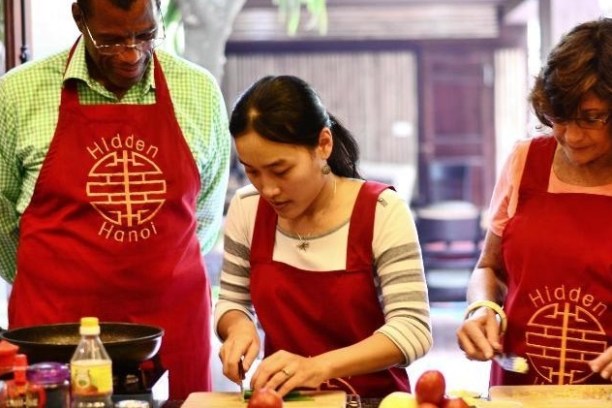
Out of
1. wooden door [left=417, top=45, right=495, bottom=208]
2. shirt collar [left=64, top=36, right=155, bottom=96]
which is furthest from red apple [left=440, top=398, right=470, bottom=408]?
wooden door [left=417, top=45, right=495, bottom=208]

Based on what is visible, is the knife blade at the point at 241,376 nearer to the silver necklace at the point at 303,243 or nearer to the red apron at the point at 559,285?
the silver necklace at the point at 303,243

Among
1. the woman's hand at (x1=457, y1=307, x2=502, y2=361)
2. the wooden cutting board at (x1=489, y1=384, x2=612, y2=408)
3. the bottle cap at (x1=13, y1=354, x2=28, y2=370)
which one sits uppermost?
the bottle cap at (x1=13, y1=354, x2=28, y2=370)

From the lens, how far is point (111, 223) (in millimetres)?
2531

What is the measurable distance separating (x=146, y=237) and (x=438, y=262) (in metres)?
7.36

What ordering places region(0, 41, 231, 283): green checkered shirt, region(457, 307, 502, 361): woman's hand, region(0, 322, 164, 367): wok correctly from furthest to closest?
region(0, 41, 231, 283): green checkered shirt
region(457, 307, 502, 361): woman's hand
region(0, 322, 164, 367): wok

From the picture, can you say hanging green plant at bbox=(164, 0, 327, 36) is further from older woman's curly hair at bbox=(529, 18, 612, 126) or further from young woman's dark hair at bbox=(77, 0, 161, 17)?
older woman's curly hair at bbox=(529, 18, 612, 126)

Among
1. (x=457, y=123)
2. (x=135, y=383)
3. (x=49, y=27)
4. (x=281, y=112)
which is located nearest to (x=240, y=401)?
(x=135, y=383)

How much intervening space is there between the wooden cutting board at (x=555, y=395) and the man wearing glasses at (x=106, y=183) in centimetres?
85

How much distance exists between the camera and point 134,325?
2.18 meters

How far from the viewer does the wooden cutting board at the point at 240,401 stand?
2.04 metres

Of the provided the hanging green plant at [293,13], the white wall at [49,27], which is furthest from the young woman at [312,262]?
the hanging green plant at [293,13]

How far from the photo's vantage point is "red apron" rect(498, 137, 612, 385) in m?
2.21

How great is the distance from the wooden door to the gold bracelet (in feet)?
35.2

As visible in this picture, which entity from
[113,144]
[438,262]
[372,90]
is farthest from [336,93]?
[113,144]
